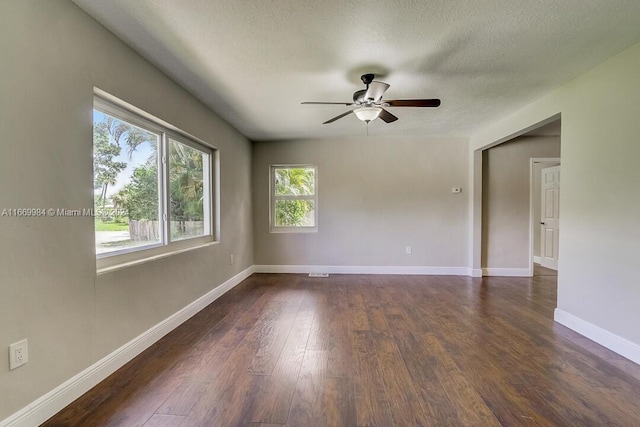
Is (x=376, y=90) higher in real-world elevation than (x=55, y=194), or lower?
higher

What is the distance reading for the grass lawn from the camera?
2037 mm

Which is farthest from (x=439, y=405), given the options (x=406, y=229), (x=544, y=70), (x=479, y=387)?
(x=406, y=229)

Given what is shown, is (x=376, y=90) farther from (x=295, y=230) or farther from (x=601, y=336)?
(x=295, y=230)

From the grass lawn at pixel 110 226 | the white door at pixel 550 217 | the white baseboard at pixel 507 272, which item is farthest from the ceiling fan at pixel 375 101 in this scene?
the white door at pixel 550 217

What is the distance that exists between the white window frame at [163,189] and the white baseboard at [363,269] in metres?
1.63

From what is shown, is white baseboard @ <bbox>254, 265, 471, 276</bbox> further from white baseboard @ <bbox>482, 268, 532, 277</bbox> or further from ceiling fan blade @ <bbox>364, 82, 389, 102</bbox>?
ceiling fan blade @ <bbox>364, 82, 389, 102</bbox>

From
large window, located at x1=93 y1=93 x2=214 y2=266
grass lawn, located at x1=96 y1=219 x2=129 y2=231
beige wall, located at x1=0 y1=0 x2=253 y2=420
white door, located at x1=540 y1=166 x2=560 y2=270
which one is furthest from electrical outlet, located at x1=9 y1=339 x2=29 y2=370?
white door, located at x1=540 y1=166 x2=560 y2=270

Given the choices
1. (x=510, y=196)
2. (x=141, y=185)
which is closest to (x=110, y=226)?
(x=141, y=185)

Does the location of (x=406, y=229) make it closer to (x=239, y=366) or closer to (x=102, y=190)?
(x=239, y=366)

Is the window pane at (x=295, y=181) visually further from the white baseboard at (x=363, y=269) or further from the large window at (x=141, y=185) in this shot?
the large window at (x=141, y=185)

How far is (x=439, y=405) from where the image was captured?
1.67m

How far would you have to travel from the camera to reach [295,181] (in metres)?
5.23

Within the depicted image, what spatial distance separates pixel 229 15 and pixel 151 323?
2388 mm

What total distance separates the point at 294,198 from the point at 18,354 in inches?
160
